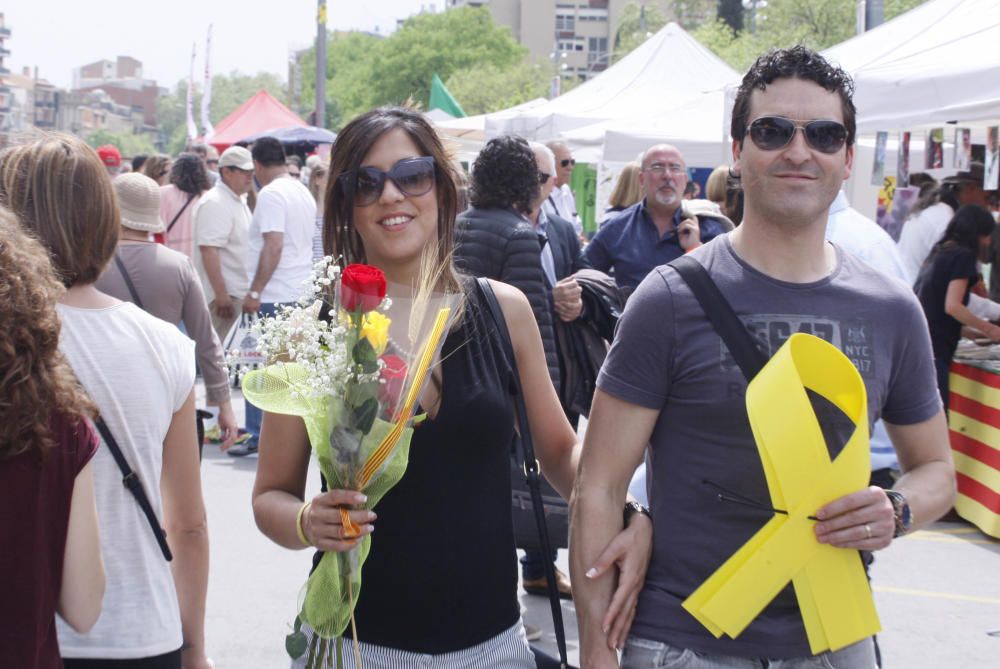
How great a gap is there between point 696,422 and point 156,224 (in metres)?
3.42

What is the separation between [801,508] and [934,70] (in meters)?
5.78

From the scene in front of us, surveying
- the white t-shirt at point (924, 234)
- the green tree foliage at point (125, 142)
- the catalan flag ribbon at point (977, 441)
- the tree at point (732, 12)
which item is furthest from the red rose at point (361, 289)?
the green tree foliage at point (125, 142)

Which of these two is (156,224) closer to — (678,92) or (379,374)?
(379,374)

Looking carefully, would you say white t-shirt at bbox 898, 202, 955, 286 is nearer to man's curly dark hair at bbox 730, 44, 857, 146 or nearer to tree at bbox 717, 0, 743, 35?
man's curly dark hair at bbox 730, 44, 857, 146

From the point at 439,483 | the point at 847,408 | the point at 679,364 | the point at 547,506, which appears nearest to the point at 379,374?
the point at 439,483

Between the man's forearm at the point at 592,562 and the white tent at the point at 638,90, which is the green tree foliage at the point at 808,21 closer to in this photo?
the white tent at the point at 638,90

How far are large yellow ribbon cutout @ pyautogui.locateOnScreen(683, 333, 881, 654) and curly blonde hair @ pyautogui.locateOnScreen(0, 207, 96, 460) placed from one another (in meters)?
1.17

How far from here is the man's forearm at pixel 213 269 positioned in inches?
355

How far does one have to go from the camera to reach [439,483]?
236cm

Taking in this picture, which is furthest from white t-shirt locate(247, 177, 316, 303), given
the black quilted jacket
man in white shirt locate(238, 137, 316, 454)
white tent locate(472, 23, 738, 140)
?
white tent locate(472, 23, 738, 140)

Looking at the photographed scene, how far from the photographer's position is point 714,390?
2.26 metres

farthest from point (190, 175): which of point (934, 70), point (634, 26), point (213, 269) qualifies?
point (634, 26)

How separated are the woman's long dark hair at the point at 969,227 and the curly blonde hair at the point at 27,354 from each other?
681 cm

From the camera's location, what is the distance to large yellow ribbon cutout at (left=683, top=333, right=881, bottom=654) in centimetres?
211
